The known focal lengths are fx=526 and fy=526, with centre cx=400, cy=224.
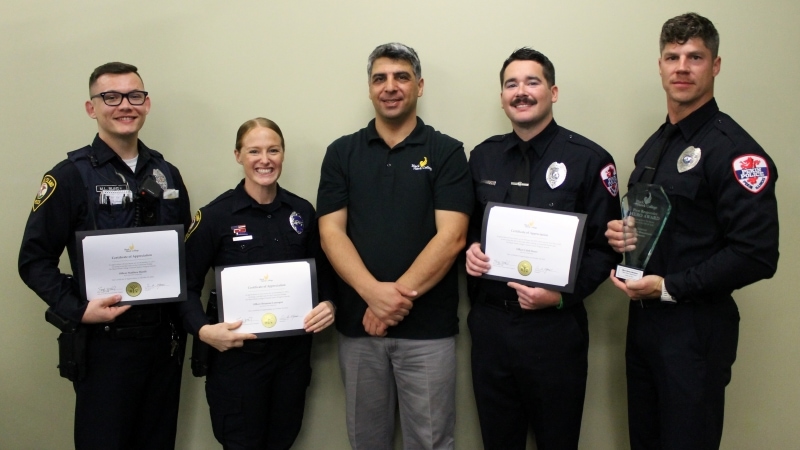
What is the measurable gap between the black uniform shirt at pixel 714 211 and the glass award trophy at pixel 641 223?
9 centimetres

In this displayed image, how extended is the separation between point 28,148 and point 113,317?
123 cm

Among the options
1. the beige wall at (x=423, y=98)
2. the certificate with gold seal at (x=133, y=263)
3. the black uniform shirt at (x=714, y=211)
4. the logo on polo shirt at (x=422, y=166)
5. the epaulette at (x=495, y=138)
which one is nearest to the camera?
the black uniform shirt at (x=714, y=211)

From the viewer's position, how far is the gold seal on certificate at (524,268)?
2027mm

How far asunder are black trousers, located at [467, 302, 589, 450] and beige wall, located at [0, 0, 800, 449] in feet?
1.36

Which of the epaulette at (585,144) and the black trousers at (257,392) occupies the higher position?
the epaulette at (585,144)

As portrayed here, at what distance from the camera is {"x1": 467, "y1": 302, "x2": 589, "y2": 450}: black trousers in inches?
82.4

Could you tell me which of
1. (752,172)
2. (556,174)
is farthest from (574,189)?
(752,172)

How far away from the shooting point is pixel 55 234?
206 cm

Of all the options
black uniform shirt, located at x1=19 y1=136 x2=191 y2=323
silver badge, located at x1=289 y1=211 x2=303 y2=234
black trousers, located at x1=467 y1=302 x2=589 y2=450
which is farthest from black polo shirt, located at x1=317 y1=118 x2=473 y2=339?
black uniform shirt, located at x1=19 y1=136 x2=191 y2=323

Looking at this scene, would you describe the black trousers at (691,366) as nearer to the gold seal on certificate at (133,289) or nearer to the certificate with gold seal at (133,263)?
the certificate with gold seal at (133,263)

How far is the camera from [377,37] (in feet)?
8.39

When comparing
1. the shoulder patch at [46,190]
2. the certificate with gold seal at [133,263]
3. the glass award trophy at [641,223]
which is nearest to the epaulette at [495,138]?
the glass award trophy at [641,223]

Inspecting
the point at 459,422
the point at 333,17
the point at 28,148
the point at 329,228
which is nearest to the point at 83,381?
the point at 329,228

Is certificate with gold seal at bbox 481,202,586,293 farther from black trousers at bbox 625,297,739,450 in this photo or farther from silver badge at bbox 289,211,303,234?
silver badge at bbox 289,211,303,234
